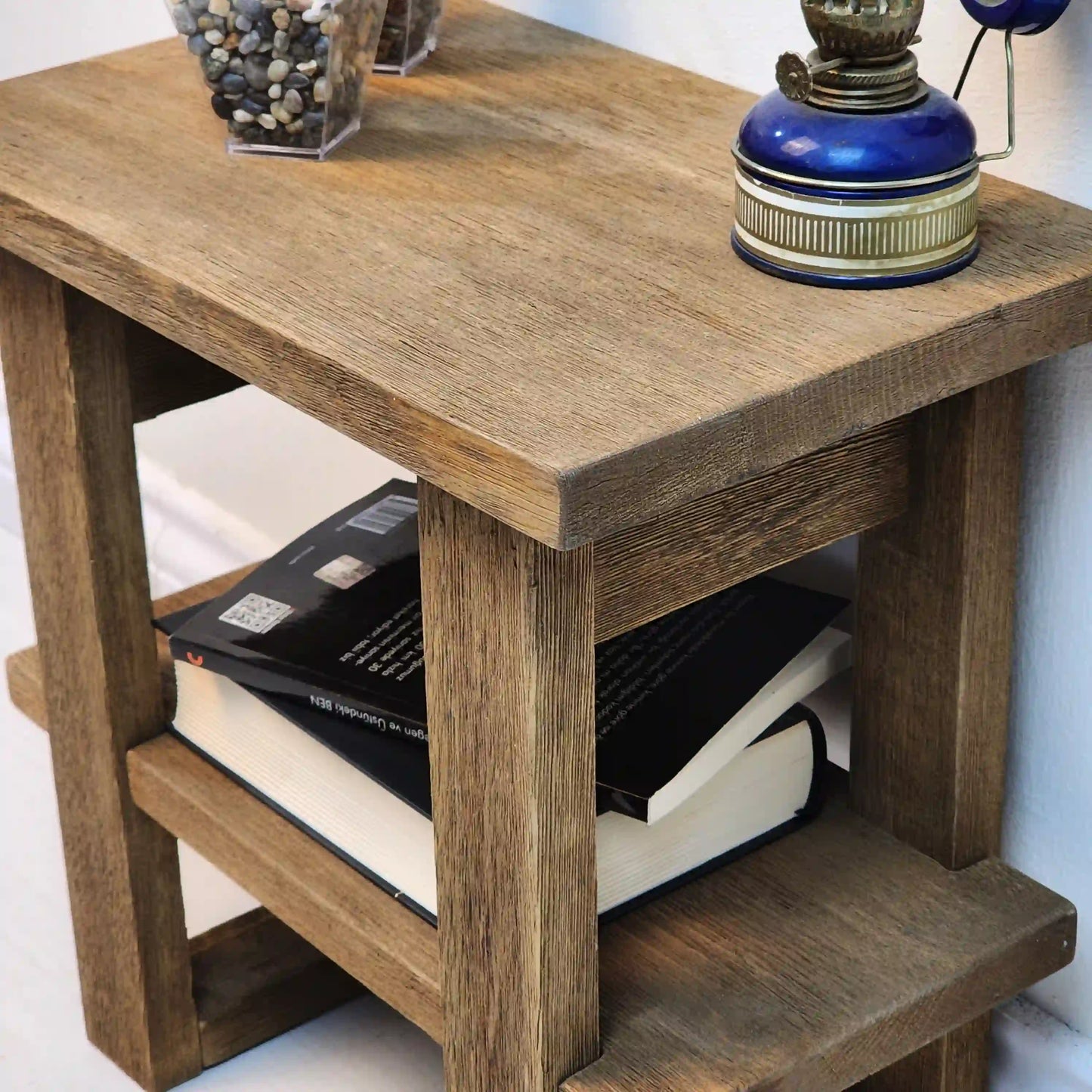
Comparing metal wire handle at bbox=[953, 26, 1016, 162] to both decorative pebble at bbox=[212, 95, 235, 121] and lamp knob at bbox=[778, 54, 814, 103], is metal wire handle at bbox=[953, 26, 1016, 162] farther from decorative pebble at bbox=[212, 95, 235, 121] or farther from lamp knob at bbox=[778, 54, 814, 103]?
decorative pebble at bbox=[212, 95, 235, 121]

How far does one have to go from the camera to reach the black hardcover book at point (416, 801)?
0.92 meters

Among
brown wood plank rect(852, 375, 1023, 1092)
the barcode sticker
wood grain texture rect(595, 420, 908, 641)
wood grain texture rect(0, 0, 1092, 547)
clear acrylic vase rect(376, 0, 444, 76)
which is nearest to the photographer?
wood grain texture rect(0, 0, 1092, 547)

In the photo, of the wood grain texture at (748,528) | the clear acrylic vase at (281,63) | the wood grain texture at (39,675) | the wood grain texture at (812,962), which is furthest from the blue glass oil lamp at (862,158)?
the wood grain texture at (39,675)

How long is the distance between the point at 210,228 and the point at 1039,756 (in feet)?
1.74

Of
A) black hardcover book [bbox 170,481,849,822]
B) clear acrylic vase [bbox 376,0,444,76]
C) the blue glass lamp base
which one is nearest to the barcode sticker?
black hardcover book [bbox 170,481,849,822]

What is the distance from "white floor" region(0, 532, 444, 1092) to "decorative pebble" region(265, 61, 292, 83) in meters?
0.65

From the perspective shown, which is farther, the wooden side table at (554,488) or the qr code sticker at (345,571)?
the qr code sticker at (345,571)

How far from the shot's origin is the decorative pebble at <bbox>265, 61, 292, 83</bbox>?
0.89 metres

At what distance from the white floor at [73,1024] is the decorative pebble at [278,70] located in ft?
2.14

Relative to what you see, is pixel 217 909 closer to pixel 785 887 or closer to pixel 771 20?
pixel 785 887

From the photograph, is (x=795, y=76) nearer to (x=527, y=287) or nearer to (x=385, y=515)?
(x=527, y=287)

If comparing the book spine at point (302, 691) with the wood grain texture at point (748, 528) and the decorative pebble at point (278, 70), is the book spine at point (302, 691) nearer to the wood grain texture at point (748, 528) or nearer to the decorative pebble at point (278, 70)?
the wood grain texture at point (748, 528)

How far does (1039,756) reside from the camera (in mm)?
980

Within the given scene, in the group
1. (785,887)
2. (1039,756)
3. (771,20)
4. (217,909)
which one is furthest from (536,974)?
(217,909)
